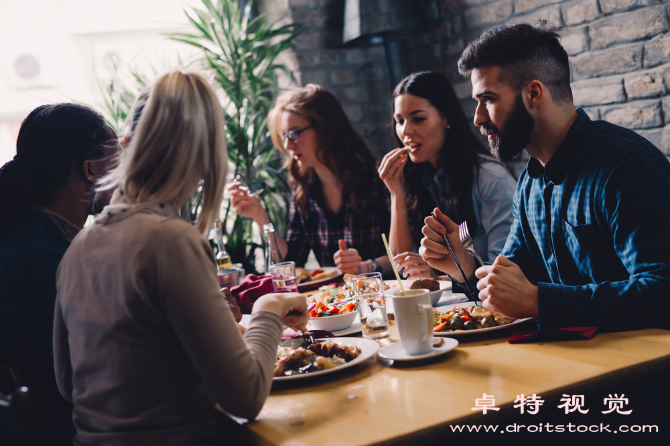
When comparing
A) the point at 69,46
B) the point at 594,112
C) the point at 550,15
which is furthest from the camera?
the point at 69,46

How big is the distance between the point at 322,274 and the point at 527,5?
73.1 inches

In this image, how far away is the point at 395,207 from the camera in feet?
8.94

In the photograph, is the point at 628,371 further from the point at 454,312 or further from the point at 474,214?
the point at 474,214

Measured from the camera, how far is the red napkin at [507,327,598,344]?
1.26 metres

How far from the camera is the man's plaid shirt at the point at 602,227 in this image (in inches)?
51.4

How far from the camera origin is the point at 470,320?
141 cm

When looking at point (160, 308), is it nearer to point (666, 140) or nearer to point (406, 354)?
point (406, 354)

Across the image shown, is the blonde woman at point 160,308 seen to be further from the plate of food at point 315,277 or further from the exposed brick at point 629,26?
the exposed brick at point 629,26

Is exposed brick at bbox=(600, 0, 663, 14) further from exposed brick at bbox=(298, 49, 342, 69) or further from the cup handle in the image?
the cup handle

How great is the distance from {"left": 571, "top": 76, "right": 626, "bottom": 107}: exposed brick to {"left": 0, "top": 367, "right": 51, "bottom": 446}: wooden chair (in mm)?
2667

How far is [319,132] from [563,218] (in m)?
1.62

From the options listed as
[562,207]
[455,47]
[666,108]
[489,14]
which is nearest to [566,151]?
[562,207]

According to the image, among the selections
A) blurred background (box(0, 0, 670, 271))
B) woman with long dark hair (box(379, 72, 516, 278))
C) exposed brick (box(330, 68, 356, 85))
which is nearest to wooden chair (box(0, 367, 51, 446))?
woman with long dark hair (box(379, 72, 516, 278))

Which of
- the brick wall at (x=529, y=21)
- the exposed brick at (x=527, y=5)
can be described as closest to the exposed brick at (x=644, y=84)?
the brick wall at (x=529, y=21)
